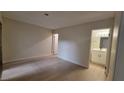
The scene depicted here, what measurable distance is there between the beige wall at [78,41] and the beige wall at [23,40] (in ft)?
4.72

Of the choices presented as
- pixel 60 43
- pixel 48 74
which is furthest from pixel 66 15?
pixel 60 43

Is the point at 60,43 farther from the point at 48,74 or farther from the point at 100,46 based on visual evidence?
the point at 48,74

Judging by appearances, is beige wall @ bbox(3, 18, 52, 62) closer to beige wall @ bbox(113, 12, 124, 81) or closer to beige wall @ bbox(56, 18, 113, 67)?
beige wall @ bbox(56, 18, 113, 67)

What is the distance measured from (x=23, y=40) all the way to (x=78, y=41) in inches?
126

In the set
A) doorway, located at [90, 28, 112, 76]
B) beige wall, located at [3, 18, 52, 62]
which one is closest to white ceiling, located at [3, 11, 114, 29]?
beige wall, located at [3, 18, 52, 62]

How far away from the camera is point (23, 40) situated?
4.52 metres

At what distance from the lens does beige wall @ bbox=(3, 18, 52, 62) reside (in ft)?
12.6

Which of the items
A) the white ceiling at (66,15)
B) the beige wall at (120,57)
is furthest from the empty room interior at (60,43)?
the beige wall at (120,57)

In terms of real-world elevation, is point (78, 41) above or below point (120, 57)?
above

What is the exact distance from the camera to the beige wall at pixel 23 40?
3.85 m

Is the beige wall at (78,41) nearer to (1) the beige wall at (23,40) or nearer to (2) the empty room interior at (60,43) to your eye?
(2) the empty room interior at (60,43)
